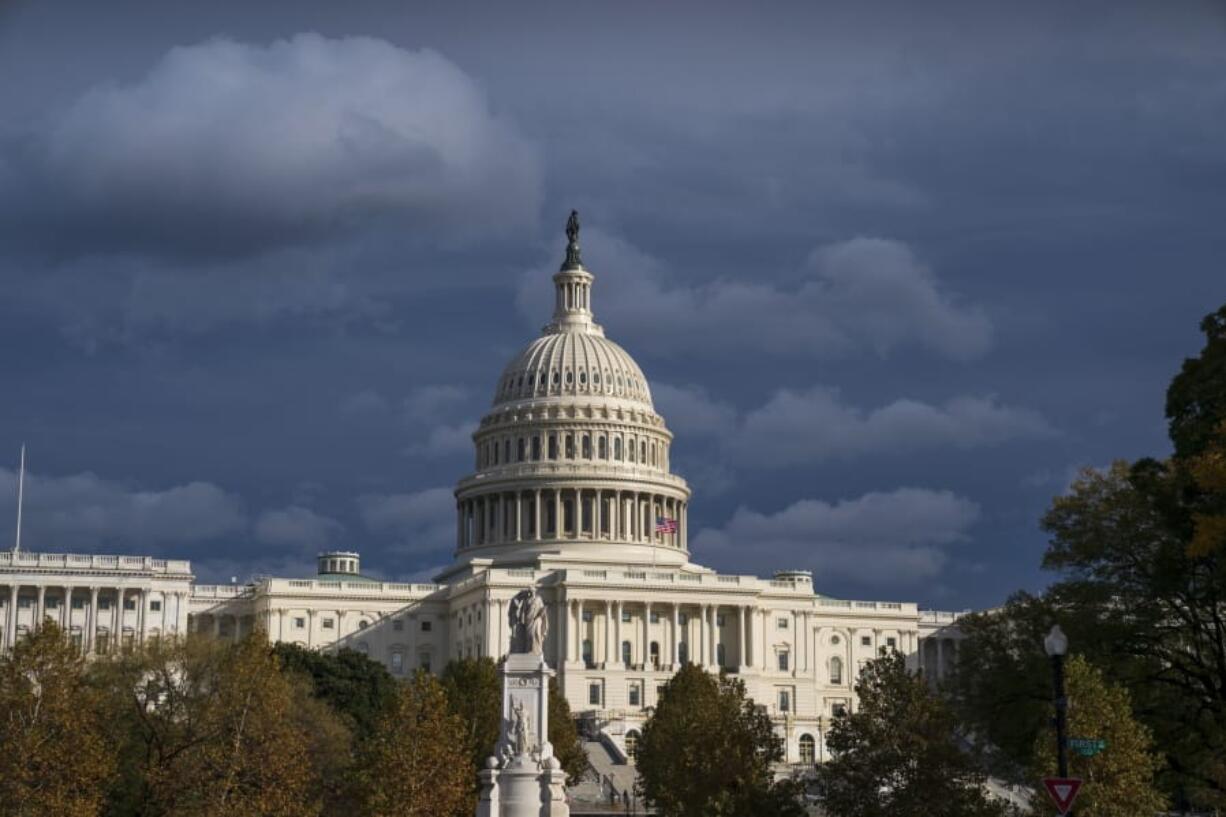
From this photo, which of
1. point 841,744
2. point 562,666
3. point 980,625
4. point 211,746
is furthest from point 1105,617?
point 562,666

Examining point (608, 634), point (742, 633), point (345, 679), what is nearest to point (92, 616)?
point (608, 634)

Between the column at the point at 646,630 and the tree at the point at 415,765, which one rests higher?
the column at the point at 646,630

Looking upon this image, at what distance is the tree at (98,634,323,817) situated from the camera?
8419cm

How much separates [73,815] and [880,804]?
93.5 feet

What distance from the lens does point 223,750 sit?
282 feet

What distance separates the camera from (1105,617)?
3460 inches

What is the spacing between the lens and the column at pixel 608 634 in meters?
191

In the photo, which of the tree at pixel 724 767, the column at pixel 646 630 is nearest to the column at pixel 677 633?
the column at pixel 646 630

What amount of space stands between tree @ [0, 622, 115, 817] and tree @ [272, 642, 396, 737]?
56.1 metres

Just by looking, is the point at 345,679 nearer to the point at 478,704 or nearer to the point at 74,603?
the point at 478,704

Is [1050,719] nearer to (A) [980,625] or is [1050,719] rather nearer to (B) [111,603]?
(A) [980,625]

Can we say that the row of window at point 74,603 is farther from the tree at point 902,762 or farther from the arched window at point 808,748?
the tree at point 902,762

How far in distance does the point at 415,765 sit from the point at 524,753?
7.17 metres

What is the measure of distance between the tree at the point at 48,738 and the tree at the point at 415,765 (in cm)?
1029
